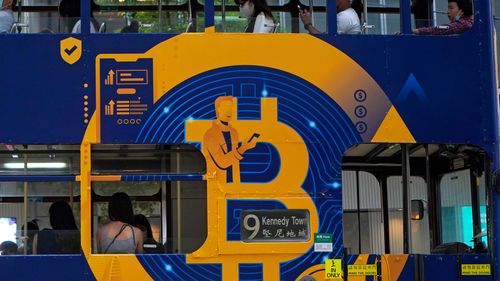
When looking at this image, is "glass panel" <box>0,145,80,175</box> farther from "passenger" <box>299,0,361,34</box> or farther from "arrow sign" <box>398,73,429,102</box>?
"arrow sign" <box>398,73,429,102</box>

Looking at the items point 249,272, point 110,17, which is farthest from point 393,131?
point 110,17

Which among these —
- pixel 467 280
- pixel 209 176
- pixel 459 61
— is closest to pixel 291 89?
pixel 209 176

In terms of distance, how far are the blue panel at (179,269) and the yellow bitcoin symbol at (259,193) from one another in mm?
54

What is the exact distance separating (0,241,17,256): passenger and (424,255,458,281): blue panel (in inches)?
124

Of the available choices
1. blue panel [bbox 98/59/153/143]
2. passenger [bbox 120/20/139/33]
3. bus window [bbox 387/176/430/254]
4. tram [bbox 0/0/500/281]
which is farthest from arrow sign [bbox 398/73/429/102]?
passenger [bbox 120/20/139/33]

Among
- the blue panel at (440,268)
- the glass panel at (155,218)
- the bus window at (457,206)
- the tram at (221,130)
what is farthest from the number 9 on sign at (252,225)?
the bus window at (457,206)

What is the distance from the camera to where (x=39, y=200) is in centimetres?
673

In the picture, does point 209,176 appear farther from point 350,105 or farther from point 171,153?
point 350,105

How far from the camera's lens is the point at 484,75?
670 cm

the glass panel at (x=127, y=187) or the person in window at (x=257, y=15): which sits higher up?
the person in window at (x=257, y=15)

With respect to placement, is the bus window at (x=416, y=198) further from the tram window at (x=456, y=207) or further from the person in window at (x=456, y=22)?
the person in window at (x=456, y=22)

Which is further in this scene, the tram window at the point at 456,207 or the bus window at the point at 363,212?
the bus window at the point at 363,212

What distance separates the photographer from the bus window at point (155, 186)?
6.51 metres

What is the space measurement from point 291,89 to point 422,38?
1.12 meters
